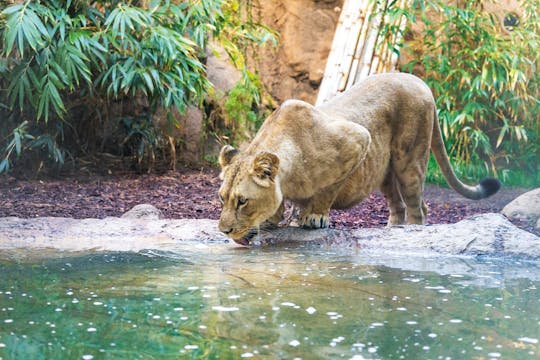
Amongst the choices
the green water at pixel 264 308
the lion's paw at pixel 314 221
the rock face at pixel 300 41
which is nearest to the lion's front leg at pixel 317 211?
the lion's paw at pixel 314 221

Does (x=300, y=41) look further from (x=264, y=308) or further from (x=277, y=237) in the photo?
(x=264, y=308)

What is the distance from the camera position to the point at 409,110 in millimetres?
6543

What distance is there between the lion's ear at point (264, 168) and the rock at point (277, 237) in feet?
1.95

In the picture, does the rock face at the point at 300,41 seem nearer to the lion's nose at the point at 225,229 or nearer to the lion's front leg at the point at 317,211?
the lion's front leg at the point at 317,211

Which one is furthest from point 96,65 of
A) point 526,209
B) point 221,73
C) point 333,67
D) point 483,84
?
point 483,84

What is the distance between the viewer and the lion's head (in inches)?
209

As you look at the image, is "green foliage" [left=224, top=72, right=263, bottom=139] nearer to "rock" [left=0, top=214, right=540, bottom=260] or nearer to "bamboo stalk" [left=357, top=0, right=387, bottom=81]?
"bamboo stalk" [left=357, top=0, right=387, bottom=81]

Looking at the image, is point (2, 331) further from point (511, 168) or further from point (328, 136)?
point (511, 168)

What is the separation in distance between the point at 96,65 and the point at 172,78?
797 mm

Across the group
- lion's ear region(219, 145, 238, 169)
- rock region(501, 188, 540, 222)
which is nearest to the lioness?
lion's ear region(219, 145, 238, 169)

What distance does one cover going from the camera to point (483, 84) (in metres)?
9.98

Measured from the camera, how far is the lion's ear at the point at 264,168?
5.27m

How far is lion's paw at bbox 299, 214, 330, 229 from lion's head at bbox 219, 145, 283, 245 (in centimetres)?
51

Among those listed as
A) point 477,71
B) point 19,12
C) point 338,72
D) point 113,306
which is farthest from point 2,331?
point 477,71
